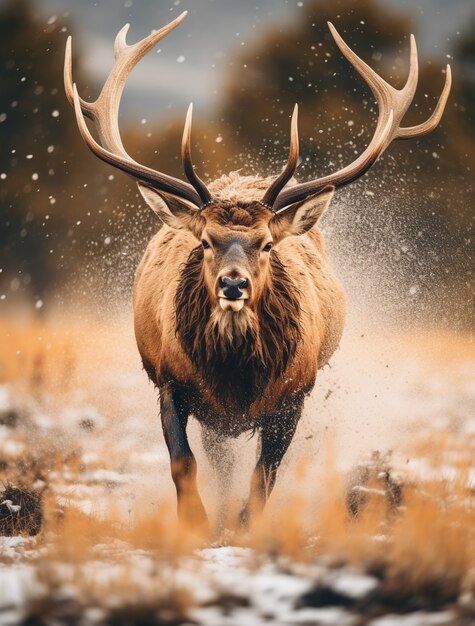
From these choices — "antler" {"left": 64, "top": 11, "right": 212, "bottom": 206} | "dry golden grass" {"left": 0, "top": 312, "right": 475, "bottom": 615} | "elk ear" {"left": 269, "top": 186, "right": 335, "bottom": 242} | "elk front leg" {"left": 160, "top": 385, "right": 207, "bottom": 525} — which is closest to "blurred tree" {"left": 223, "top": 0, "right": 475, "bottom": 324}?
"antler" {"left": 64, "top": 11, "right": 212, "bottom": 206}

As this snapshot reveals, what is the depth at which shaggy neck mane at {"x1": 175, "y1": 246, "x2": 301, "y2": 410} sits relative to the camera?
5.70 metres

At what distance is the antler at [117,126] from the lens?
235 inches

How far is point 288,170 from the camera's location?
18.8 feet

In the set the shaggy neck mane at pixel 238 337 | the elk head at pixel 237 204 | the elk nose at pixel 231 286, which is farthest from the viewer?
the shaggy neck mane at pixel 238 337

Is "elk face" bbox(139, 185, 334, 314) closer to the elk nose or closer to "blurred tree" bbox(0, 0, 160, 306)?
the elk nose

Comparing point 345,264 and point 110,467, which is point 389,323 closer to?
point 345,264

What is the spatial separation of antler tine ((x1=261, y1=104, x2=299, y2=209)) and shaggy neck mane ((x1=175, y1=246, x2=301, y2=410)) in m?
0.34

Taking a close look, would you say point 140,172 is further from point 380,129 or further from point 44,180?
point 44,180

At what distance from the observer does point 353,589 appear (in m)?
4.08

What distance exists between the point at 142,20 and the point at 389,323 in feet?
20.8

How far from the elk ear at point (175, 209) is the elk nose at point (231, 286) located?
2.43 ft

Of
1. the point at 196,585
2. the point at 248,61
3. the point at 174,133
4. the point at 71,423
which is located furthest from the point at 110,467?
the point at 248,61

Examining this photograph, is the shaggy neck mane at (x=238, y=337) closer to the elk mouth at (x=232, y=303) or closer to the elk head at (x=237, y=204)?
the elk head at (x=237, y=204)

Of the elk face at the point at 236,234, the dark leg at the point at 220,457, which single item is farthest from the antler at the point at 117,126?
the dark leg at the point at 220,457
